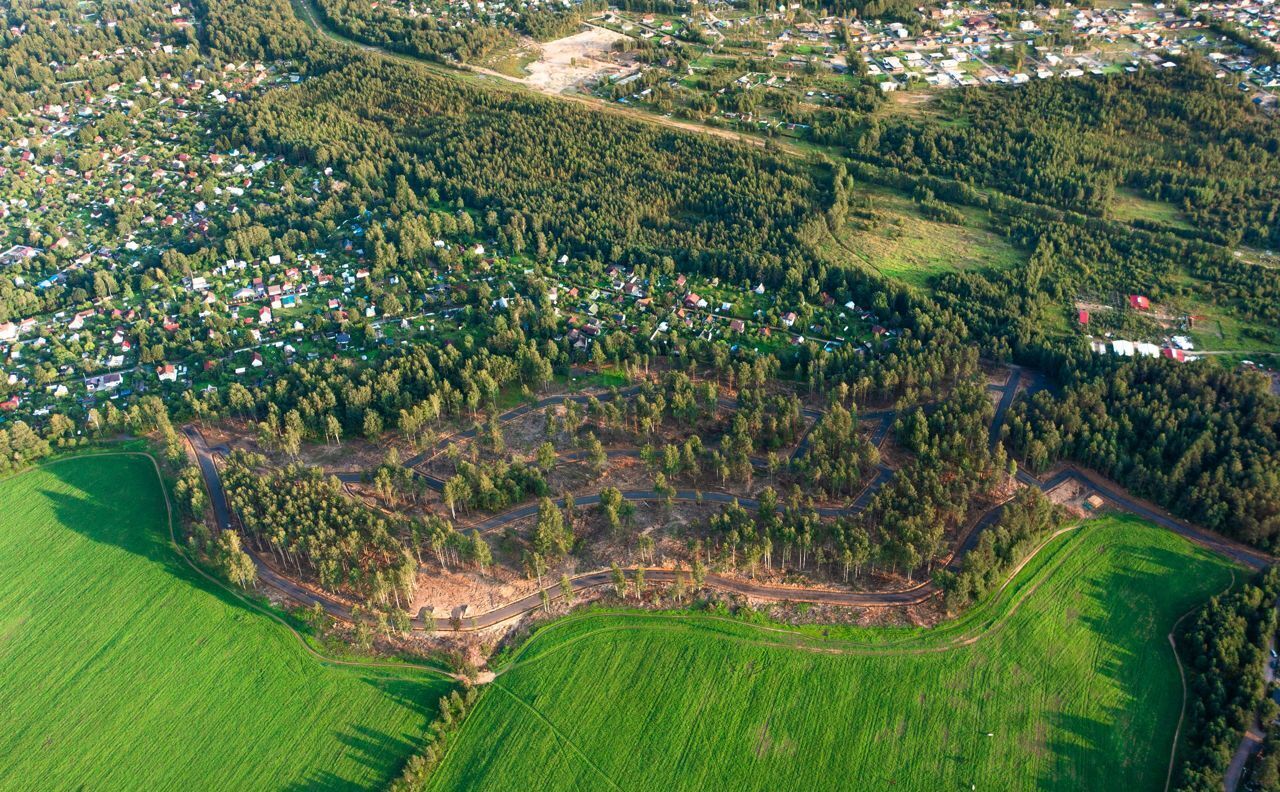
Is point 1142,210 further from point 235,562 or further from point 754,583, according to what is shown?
point 235,562

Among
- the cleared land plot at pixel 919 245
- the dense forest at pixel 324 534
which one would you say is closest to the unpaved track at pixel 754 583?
the dense forest at pixel 324 534

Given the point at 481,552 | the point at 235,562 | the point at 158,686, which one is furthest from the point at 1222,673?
the point at 158,686

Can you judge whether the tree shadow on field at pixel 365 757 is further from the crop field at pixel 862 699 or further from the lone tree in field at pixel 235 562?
the lone tree in field at pixel 235 562

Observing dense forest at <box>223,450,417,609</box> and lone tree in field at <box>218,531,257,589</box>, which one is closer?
dense forest at <box>223,450,417,609</box>

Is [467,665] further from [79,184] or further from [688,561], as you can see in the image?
[79,184]

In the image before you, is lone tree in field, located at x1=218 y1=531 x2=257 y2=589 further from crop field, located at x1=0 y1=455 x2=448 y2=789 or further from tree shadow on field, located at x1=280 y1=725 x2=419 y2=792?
tree shadow on field, located at x1=280 y1=725 x2=419 y2=792

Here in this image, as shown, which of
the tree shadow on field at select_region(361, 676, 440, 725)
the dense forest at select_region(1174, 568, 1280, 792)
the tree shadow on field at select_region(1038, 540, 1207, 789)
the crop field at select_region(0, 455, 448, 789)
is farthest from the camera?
the tree shadow on field at select_region(361, 676, 440, 725)

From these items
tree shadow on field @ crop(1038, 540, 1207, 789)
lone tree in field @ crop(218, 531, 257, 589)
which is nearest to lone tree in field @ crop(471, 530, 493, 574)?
lone tree in field @ crop(218, 531, 257, 589)

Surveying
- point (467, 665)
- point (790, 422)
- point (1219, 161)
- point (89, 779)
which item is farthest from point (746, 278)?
point (89, 779)
